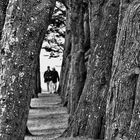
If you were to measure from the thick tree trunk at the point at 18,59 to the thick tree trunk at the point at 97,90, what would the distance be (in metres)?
2.98

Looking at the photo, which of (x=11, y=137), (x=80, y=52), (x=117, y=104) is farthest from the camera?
(x=80, y=52)

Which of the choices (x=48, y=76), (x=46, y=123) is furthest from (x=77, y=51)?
(x=48, y=76)

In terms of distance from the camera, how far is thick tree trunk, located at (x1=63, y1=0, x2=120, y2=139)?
9.80m

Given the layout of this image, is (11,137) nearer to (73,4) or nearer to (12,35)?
(12,35)

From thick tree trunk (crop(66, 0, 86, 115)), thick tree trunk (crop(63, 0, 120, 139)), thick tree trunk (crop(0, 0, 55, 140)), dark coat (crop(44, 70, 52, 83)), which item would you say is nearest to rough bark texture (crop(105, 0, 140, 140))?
thick tree trunk (crop(0, 0, 55, 140))

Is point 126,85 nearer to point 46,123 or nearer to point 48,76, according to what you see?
point 46,123

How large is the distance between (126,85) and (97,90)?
100 inches

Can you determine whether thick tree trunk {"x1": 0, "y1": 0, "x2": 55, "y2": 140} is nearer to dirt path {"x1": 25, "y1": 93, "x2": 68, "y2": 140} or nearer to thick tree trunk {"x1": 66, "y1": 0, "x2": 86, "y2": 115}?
dirt path {"x1": 25, "y1": 93, "x2": 68, "y2": 140}

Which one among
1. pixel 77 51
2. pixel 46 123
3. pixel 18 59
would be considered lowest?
pixel 46 123

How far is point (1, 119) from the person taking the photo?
6.96 metres

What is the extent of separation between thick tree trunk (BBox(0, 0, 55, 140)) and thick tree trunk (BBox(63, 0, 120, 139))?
2981mm

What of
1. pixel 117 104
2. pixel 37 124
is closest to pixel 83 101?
pixel 117 104

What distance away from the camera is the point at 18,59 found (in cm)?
708

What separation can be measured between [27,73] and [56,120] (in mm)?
8662
